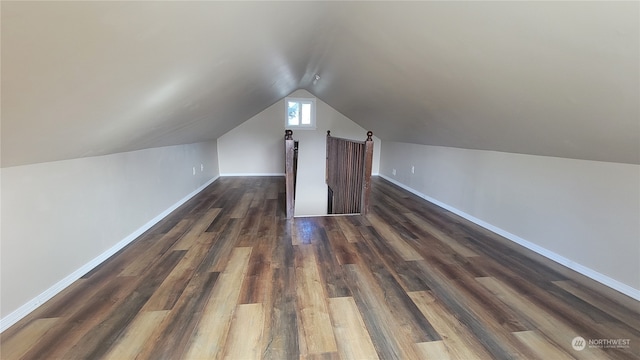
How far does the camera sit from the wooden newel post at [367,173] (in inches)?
135

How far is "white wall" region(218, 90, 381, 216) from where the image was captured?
6410 mm

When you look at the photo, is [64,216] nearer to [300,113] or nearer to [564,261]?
[564,261]

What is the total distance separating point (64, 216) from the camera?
195 cm

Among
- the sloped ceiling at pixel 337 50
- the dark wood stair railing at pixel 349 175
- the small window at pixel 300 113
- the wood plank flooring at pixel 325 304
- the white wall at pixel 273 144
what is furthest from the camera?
the small window at pixel 300 113

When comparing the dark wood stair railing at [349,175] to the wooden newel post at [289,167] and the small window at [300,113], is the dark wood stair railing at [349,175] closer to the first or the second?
the wooden newel post at [289,167]

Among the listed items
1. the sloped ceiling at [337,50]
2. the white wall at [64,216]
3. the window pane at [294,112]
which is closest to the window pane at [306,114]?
the window pane at [294,112]

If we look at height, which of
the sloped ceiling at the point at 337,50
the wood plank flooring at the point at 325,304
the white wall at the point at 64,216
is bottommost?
the wood plank flooring at the point at 325,304

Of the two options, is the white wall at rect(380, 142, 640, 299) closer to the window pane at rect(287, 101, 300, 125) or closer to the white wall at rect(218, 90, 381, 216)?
the white wall at rect(218, 90, 381, 216)

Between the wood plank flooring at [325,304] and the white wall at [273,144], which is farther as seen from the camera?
the white wall at [273,144]

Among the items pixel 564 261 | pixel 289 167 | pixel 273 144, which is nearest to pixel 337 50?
pixel 289 167

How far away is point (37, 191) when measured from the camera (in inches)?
67.9

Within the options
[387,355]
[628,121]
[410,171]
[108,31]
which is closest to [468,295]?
[387,355]

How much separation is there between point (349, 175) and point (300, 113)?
298 cm

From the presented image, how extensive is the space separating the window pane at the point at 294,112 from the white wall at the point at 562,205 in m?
3.79
